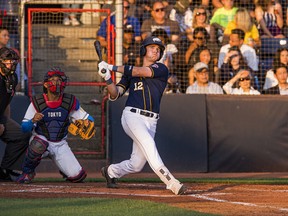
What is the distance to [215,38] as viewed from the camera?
52.1 feet

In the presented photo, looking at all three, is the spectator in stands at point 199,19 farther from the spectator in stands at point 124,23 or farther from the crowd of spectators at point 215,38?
the spectator in stands at point 124,23

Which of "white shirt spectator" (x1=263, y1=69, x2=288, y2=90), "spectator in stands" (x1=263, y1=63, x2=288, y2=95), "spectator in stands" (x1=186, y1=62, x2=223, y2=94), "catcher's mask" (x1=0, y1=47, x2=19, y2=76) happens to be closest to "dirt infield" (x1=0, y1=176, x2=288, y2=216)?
"catcher's mask" (x1=0, y1=47, x2=19, y2=76)

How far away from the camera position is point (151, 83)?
10.2 meters

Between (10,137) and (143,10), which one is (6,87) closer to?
(10,137)

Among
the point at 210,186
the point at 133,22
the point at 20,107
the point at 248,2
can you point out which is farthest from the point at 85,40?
the point at 210,186

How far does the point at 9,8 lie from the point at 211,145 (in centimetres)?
459

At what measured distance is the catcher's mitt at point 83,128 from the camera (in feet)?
37.9

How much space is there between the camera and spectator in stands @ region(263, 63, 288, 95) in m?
15.4

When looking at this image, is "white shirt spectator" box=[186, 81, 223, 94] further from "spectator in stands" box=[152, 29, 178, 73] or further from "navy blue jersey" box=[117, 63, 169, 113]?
"navy blue jersey" box=[117, 63, 169, 113]

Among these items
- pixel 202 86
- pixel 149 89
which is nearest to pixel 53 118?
pixel 149 89

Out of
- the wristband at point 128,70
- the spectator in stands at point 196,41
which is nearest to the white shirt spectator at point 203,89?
the spectator in stands at point 196,41

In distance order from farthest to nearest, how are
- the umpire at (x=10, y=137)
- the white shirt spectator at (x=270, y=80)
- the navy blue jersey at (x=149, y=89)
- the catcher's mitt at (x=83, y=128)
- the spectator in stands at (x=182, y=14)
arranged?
the spectator in stands at (x=182, y=14), the white shirt spectator at (x=270, y=80), the umpire at (x=10, y=137), the catcher's mitt at (x=83, y=128), the navy blue jersey at (x=149, y=89)

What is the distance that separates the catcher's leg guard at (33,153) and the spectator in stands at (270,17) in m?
6.54

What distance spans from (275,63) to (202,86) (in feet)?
4.84
